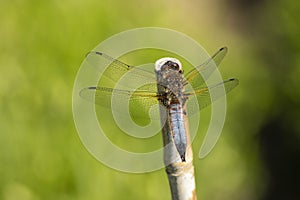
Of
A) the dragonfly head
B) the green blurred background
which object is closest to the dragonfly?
the dragonfly head

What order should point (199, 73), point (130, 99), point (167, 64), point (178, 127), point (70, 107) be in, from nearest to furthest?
point (167, 64) < point (178, 127) < point (130, 99) < point (199, 73) < point (70, 107)

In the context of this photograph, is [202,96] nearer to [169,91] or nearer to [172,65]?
[169,91]

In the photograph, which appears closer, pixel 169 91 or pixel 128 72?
pixel 169 91

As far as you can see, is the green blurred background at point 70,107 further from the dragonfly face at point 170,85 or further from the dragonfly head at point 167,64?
the dragonfly head at point 167,64

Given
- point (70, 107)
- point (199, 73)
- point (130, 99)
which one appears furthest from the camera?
point (70, 107)

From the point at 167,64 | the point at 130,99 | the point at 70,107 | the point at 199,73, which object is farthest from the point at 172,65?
the point at 70,107

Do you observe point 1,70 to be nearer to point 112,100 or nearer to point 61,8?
point 61,8

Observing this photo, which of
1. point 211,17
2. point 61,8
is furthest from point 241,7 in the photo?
point 61,8
